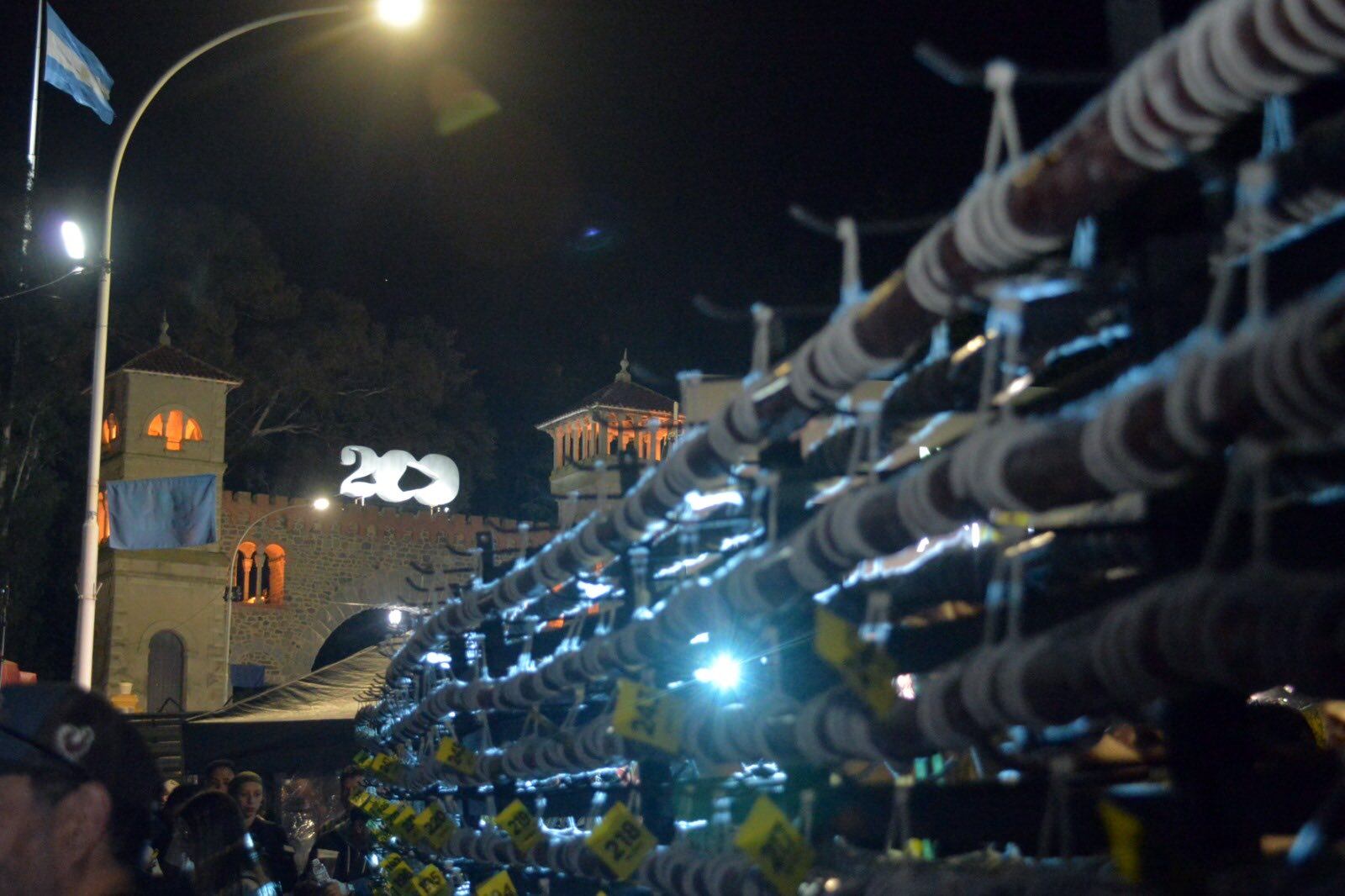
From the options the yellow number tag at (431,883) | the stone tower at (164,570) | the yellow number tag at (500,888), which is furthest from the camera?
the stone tower at (164,570)

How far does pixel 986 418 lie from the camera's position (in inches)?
108

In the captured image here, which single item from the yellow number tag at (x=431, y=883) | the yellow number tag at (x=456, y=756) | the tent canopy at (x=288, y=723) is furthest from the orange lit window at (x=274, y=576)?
the yellow number tag at (x=456, y=756)

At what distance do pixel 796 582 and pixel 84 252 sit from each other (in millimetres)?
17901

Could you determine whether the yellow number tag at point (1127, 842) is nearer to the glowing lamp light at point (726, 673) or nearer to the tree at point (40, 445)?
the glowing lamp light at point (726, 673)

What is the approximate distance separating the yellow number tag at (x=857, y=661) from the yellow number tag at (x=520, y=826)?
2.70 m

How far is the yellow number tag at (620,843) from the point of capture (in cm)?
432

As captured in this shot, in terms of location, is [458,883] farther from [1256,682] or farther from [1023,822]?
[1256,682]

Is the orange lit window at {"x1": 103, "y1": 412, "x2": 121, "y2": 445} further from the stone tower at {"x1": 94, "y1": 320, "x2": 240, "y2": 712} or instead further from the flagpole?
the flagpole

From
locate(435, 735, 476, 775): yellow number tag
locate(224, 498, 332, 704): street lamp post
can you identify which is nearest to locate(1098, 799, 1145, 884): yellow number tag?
locate(435, 735, 476, 775): yellow number tag

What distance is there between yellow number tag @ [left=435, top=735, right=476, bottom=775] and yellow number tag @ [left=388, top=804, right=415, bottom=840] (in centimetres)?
103

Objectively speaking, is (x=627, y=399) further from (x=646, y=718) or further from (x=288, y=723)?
(x=646, y=718)

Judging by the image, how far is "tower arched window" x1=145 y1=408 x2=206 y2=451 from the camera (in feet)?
134

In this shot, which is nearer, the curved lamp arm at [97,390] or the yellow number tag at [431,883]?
the yellow number tag at [431,883]

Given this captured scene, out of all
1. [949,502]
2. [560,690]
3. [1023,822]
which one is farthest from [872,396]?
[949,502]
